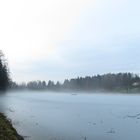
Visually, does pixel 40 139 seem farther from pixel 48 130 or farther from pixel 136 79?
pixel 136 79

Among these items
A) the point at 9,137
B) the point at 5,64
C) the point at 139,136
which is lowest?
the point at 139,136

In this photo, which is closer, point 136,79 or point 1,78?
point 1,78

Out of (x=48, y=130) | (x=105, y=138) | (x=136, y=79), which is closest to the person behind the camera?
(x=105, y=138)

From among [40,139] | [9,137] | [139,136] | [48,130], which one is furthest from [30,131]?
[9,137]

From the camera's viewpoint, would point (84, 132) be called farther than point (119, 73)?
No

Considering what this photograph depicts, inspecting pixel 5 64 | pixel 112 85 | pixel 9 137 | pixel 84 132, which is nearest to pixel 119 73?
pixel 112 85

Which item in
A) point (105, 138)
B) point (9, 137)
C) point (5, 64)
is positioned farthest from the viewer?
point (5, 64)

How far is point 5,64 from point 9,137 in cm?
8903

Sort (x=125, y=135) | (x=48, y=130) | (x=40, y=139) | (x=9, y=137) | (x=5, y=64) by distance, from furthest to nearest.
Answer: (x=5, y=64) → (x=48, y=130) → (x=125, y=135) → (x=40, y=139) → (x=9, y=137)

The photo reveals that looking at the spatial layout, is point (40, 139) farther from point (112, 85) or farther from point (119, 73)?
point (119, 73)

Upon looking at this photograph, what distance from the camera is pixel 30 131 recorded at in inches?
1053

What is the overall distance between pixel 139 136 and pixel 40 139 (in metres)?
8.33

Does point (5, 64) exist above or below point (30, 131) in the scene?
above

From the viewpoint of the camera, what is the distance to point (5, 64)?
10188 centimetres
